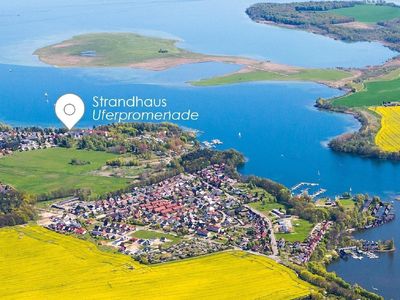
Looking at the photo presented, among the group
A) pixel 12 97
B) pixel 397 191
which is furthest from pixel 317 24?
pixel 397 191

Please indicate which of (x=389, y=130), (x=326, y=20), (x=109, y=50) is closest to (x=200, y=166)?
(x=389, y=130)

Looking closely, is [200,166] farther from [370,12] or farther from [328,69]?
[370,12]

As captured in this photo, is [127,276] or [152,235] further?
[152,235]

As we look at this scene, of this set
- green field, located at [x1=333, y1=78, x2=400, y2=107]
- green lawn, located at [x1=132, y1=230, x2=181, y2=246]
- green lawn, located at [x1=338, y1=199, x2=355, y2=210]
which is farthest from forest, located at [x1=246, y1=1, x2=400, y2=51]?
green lawn, located at [x1=132, y1=230, x2=181, y2=246]

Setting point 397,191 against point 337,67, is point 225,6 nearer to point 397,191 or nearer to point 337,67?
point 337,67

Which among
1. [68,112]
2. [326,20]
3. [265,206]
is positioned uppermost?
[326,20]

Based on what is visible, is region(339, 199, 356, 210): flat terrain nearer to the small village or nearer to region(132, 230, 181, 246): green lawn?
the small village
